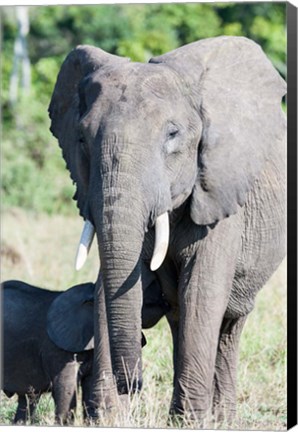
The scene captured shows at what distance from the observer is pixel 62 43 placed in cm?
1709

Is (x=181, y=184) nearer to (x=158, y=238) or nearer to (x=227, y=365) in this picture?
(x=158, y=238)

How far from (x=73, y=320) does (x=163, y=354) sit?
782 millimetres

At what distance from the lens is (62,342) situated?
5.90 metres

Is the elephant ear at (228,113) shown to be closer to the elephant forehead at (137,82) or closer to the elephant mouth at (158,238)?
the elephant forehead at (137,82)

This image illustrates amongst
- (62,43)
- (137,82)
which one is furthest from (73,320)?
(62,43)

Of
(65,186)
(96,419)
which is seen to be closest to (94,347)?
(96,419)

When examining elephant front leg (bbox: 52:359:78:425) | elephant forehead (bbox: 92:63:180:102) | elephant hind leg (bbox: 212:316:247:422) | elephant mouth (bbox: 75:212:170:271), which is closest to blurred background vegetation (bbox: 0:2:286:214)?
elephant hind leg (bbox: 212:316:247:422)

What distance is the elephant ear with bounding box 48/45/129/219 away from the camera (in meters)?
5.15

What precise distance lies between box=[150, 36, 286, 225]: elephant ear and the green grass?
2.77ft

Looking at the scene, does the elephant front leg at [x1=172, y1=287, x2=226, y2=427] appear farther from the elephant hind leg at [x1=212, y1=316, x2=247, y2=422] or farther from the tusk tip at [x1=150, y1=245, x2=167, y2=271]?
the elephant hind leg at [x1=212, y1=316, x2=247, y2=422]

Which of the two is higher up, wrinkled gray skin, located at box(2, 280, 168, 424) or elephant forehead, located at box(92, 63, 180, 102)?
elephant forehead, located at box(92, 63, 180, 102)

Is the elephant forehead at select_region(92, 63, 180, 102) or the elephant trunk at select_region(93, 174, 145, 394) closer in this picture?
the elephant trunk at select_region(93, 174, 145, 394)

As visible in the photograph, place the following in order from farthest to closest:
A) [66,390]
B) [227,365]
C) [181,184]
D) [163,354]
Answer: [163,354] → [227,365] → [66,390] → [181,184]

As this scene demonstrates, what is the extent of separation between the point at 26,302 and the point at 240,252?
1170 mm
